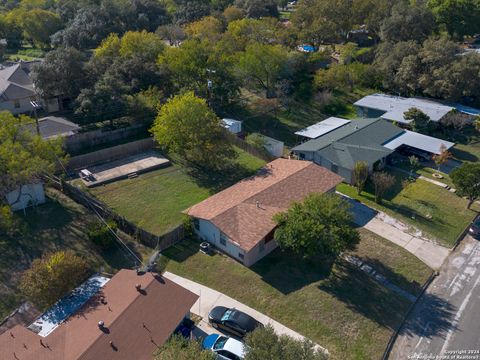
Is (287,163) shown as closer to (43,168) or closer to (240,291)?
(240,291)

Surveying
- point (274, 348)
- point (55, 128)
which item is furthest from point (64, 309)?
point (55, 128)

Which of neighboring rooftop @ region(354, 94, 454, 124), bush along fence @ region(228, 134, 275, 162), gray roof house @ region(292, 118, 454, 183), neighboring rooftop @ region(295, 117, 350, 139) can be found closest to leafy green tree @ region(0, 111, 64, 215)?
bush along fence @ region(228, 134, 275, 162)

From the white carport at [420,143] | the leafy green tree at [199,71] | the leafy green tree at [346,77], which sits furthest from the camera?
the leafy green tree at [346,77]

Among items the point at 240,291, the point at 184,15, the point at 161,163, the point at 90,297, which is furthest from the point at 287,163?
the point at 184,15

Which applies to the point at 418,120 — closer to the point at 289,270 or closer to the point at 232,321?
the point at 289,270

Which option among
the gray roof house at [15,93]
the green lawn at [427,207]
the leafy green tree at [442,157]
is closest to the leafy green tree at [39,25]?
the gray roof house at [15,93]

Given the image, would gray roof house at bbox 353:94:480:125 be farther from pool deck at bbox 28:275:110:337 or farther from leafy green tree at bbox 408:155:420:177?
pool deck at bbox 28:275:110:337

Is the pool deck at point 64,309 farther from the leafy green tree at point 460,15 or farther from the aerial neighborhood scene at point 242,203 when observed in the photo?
the leafy green tree at point 460,15
